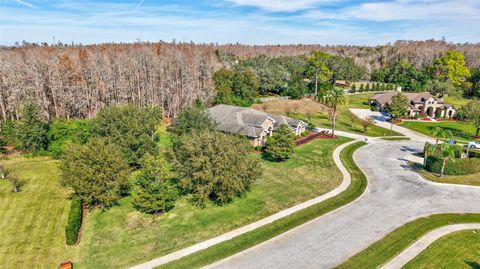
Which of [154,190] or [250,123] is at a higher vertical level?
[250,123]

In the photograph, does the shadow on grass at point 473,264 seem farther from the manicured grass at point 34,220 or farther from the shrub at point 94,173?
the manicured grass at point 34,220

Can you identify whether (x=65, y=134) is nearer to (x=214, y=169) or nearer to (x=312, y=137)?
(x=214, y=169)

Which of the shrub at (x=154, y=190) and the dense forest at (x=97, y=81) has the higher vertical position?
the dense forest at (x=97, y=81)

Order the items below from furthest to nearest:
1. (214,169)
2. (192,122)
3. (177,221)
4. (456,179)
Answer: (192,122) → (456,179) → (214,169) → (177,221)

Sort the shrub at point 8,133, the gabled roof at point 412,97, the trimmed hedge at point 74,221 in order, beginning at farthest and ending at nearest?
the gabled roof at point 412,97
the shrub at point 8,133
the trimmed hedge at point 74,221

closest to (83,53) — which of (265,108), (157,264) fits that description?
(265,108)

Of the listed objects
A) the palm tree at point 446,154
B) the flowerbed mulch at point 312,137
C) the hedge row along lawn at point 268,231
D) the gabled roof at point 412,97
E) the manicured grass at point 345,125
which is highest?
the gabled roof at point 412,97

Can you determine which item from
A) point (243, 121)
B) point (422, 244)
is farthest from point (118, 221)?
point (243, 121)

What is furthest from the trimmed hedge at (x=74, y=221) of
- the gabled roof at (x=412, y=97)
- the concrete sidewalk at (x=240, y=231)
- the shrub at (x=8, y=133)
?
the gabled roof at (x=412, y=97)

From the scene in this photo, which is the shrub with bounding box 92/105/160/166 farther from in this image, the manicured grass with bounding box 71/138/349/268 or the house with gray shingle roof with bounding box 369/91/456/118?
the house with gray shingle roof with bounding box 369/91/456/118
